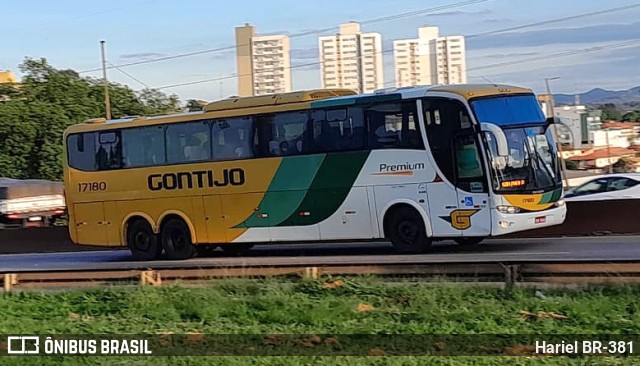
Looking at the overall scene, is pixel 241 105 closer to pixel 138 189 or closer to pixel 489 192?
pixel 138 189

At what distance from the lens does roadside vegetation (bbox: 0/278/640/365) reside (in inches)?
357

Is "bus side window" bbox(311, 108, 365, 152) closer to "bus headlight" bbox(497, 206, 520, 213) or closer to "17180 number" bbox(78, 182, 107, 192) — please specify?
"bus headlight" bbox(497, 206, 520, 213)

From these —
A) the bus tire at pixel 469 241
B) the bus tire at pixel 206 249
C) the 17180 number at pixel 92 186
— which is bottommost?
the bus tire at pixel 206 249

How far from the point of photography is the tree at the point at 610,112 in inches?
3954

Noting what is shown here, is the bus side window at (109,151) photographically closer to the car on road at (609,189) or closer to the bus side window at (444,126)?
the bus side window at (444,126)

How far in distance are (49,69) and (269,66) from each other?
3658 centimetres

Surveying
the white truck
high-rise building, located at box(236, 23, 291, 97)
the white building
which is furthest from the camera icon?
the white building

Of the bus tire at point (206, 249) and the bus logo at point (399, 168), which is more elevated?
the bus logo at point (399, 168)

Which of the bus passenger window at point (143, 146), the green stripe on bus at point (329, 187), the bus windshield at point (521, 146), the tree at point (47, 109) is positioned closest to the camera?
the bus windshield at point (521, 146)

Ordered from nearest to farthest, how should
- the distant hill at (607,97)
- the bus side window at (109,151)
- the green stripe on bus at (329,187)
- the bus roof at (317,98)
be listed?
→ the bus roof at (317,98) < the green stripe on bus at (329,187) < the bus side window at (109,151) < the distant hill at (607,97)

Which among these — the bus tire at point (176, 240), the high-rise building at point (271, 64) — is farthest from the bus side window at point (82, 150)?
the high-rise building at point (271, 64)

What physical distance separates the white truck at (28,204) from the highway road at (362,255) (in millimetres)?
19990

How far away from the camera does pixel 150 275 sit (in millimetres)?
14383

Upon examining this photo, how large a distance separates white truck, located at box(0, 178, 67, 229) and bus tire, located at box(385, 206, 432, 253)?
96.3 feet
